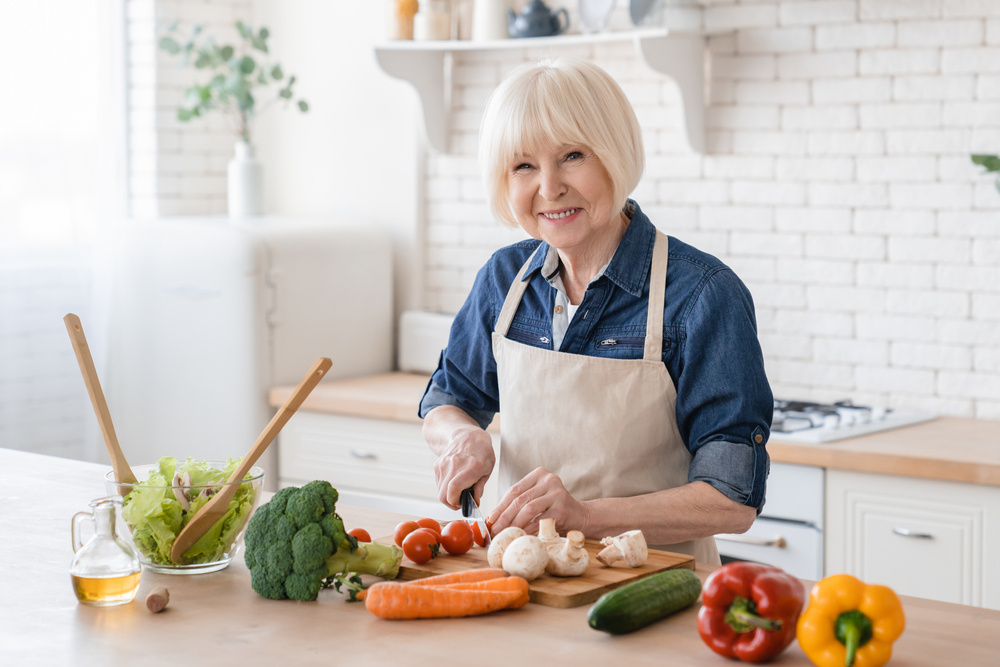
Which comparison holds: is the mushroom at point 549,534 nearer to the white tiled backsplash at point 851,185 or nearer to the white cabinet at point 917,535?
the white cabinet at point 917,535

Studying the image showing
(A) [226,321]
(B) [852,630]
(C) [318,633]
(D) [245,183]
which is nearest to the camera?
(B) [852,630]

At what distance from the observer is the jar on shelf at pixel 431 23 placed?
13.7 feet

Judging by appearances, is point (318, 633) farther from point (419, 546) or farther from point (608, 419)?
point (608, 419)

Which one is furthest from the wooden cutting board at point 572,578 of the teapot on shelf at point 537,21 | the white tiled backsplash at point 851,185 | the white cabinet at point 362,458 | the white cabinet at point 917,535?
the teapot on shelf at point 537,21

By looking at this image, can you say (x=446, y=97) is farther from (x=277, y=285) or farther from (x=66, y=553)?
(x=66, y=553)

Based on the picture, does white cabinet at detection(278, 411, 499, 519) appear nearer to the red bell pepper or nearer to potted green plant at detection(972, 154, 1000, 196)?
potted green plant at detection(972, 154, 1000, 196)

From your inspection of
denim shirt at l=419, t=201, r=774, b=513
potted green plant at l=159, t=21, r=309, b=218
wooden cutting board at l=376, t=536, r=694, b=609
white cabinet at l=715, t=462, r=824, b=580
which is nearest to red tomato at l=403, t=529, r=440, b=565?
wooden cutting board at l=376, t=536, r=694, b=609

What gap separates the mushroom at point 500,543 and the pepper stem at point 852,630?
52cm

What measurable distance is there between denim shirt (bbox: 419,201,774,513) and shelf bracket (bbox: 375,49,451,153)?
205cm

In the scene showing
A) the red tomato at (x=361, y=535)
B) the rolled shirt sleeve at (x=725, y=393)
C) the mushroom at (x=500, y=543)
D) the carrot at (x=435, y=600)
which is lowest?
the carrot at (x=435, y=600)

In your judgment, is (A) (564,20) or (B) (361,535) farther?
(A) (564,20)

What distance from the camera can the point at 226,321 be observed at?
4.08m

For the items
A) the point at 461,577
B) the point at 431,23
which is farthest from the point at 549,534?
the point at 431,23

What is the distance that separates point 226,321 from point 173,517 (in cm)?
233
